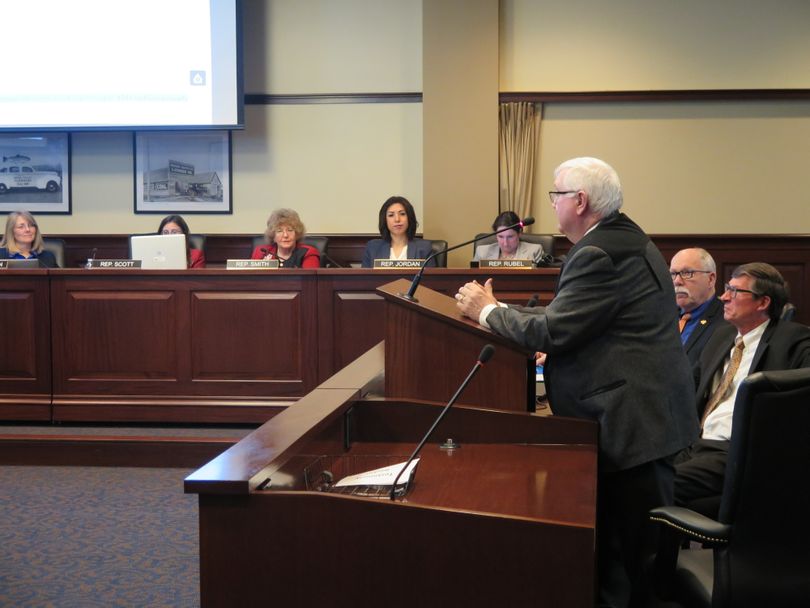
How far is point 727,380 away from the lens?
119 inches

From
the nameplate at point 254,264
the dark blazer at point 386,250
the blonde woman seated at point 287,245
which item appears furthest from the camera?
the dark blazer at point 386,250

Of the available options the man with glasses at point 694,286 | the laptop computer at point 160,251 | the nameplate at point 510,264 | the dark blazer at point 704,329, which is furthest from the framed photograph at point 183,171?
the dark blazer at point 704,329

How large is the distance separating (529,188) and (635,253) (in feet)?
16.4

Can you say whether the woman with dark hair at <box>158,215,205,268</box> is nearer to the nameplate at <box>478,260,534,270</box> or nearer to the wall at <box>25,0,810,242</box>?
the wall at <box>25,0,810,242</box>

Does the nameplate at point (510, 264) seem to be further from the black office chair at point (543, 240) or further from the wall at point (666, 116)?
the wall at point (666, 116)

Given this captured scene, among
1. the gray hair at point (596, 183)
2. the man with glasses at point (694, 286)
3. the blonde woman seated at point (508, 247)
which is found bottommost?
the man with glasses at point (694, 286)

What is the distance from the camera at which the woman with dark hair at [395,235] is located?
6.28 m

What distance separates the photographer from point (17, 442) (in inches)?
177

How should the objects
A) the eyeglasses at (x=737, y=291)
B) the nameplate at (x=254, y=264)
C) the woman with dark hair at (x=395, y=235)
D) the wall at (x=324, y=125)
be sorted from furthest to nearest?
the wall at (x=324, y=125) < the woman with dark hair at (x=395, y=235) < the nameplate at (x=254, y=264) < the eyeglasses at (x=737, y=291)

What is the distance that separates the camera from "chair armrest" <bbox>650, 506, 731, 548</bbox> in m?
1.80

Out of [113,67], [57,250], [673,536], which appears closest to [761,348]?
[673,536]

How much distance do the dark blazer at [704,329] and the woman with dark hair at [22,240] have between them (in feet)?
14.9

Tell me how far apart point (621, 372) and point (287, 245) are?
421cm

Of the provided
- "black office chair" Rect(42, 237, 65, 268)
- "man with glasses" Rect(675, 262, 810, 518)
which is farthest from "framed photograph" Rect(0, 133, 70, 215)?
"man with glasses" Rect(675, 262, 810, 518)
